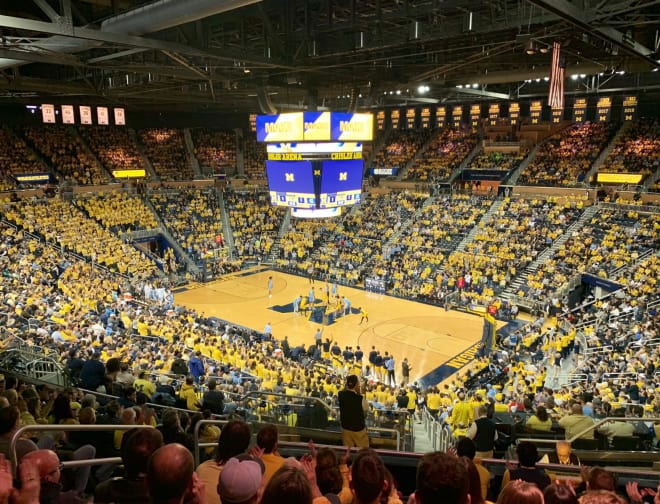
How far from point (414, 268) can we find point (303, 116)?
1517 centimetres

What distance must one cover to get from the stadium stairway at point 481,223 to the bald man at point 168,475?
2984cm

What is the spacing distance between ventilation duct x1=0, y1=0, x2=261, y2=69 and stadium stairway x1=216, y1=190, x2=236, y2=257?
25510mm

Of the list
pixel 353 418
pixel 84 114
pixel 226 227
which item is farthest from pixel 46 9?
pixel 226 227

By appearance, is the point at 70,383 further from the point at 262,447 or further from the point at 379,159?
the point at 379,159

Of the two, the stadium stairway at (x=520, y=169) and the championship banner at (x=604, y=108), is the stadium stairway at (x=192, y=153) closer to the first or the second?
the stadium stairway at (x=520, y=169)

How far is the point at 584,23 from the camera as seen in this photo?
985 cm

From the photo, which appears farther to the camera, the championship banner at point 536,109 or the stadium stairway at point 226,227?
the stadium stairway at point 226,227

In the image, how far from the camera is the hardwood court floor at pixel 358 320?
21578 millimetres

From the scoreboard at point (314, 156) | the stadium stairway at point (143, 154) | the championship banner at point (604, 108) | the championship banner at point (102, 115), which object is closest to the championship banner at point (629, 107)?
the championship banner at point (604, 108)

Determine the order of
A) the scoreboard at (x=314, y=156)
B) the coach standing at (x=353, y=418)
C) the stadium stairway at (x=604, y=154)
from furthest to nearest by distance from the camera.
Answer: the stadium stairway at (x=604, y=154) → the scoreboard at (x=314, y=156) → the coach standing at (x=353, y=418)

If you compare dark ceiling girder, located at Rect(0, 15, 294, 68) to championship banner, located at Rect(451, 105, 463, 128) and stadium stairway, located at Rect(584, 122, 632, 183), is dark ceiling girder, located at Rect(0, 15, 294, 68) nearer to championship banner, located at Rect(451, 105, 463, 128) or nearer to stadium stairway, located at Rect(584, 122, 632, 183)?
stadium stairway, located at Rect(584, 122, 632, 183)

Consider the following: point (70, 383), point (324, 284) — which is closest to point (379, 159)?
point (324, 284)

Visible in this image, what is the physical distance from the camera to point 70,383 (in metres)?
10.1

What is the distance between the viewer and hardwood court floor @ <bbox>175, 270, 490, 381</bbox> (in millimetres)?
21578
